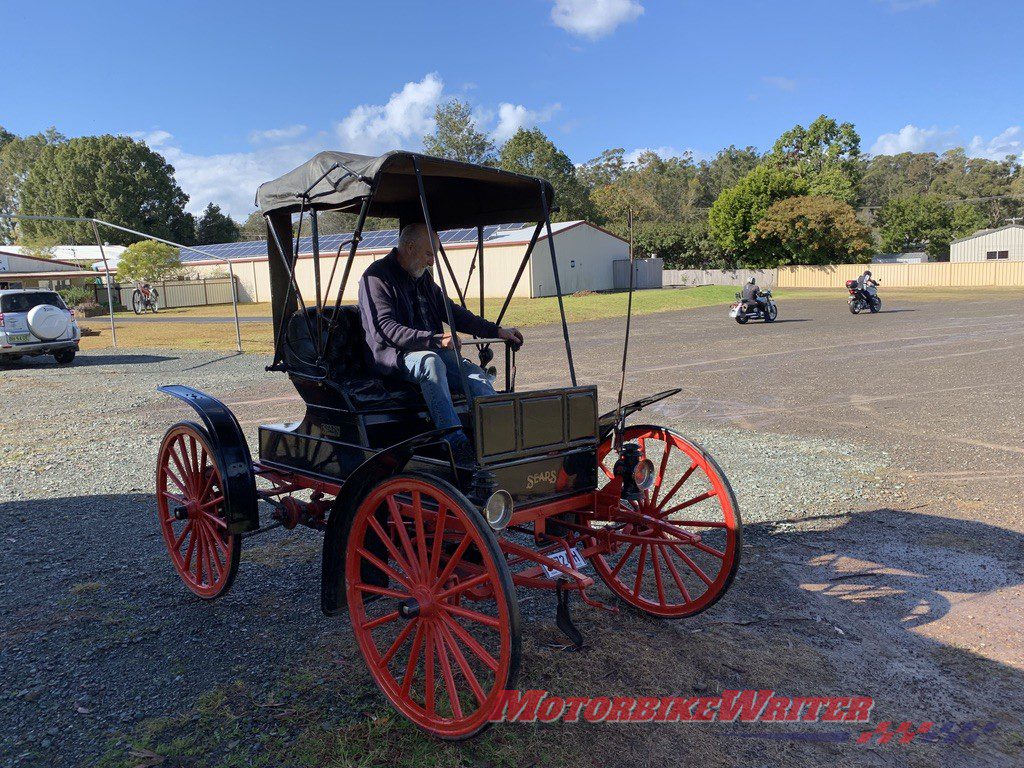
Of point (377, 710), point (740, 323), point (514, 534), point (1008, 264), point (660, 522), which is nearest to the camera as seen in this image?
point (377, 710)

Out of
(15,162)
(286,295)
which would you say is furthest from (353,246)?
(15,162)

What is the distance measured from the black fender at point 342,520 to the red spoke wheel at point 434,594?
0.05 m

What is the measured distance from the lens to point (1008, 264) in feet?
148

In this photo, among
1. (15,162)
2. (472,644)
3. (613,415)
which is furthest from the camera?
(15,162)

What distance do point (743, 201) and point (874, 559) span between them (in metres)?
50.3

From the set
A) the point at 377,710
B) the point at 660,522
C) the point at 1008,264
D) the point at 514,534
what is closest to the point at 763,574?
the point at 660,522

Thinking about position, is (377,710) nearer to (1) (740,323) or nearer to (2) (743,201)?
(1) (740,323)

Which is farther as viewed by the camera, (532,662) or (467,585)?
(532,662)

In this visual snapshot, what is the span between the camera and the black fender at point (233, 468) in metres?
4.12

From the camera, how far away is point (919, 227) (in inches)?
2446

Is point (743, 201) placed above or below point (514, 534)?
above

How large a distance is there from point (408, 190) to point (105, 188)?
65.1m

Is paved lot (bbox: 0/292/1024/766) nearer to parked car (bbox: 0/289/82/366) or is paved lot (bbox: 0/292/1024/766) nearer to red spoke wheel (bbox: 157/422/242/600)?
red spoke wheel (bbox: 157/422/242/600)

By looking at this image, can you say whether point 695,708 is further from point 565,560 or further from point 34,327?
point 34,327
